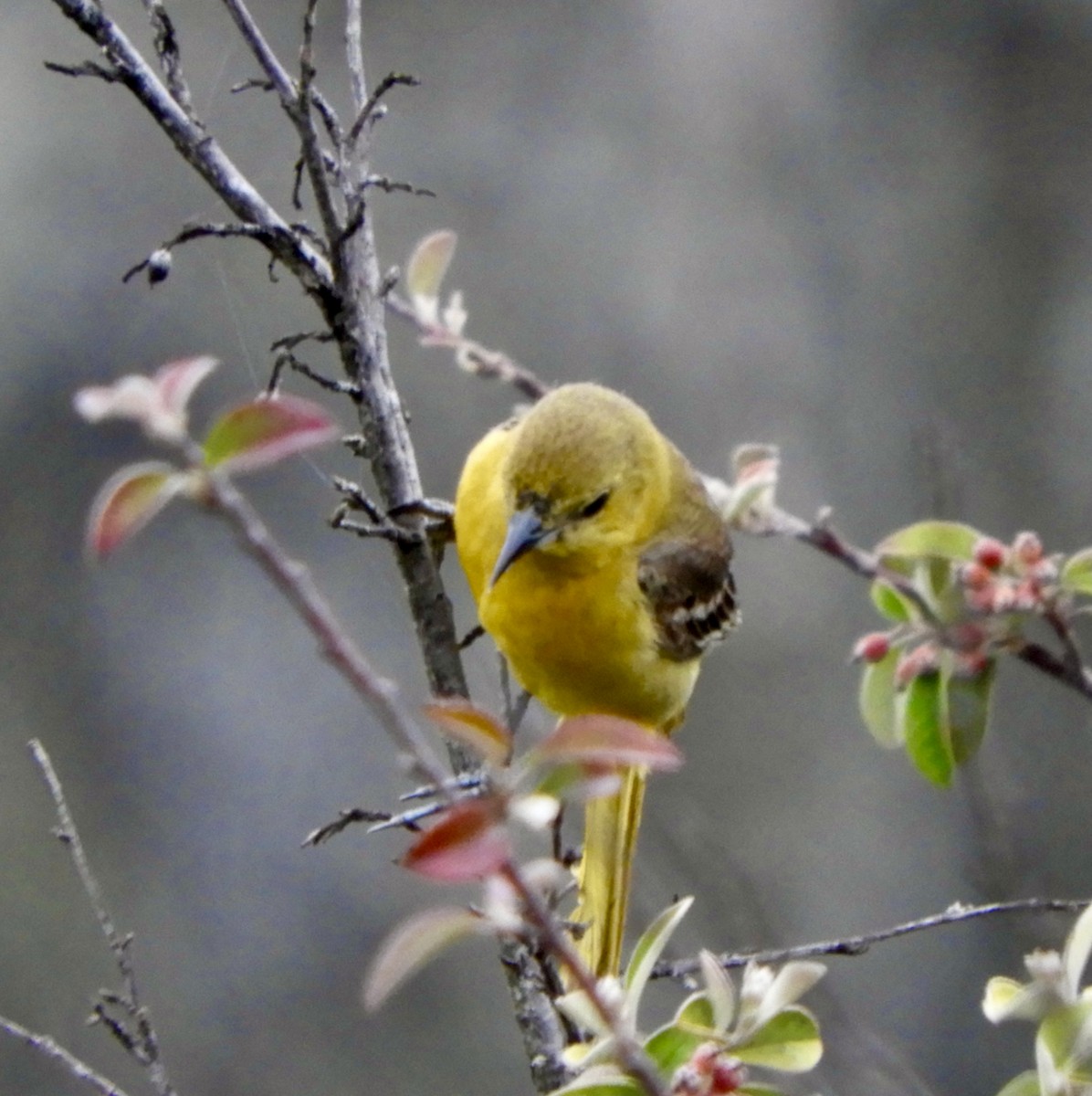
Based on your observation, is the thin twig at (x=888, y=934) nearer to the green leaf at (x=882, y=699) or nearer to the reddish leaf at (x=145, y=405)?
Answer: the green leaf at (x=882, y=699)

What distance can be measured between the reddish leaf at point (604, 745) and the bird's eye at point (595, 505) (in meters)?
1.69

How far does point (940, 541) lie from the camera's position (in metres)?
1.55

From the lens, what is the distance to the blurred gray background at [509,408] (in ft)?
17.7

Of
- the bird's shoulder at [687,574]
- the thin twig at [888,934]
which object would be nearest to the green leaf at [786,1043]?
the thin twig at [888,934]

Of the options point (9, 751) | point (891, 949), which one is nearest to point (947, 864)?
point (891, 949)

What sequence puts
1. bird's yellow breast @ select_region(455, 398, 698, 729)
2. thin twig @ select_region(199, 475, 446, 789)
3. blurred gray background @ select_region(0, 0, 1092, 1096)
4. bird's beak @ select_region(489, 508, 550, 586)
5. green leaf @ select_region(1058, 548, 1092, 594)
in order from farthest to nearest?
blurred gray background @ select_region(0, 0, 1092, 1096), bird's yellow breast @ select_region(455, 398, 698, 729), bird's beak @ select_region(489, 508, 550, 586), green leaf @ select_region(1058, 548, 1092, 594), thin twig @ select_region(199, 475, 446, 789)

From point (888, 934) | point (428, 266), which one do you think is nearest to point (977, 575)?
point (888, 934)

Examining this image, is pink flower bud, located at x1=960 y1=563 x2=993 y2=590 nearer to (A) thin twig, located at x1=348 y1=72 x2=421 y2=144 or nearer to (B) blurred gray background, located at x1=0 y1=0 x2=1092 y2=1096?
(A) thin twig, located at x1=348 y1=72 x2=421 y2=144

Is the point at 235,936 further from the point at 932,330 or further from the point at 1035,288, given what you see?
the point at 1035,288

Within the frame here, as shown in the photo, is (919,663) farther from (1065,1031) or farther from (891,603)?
(1065,1031)

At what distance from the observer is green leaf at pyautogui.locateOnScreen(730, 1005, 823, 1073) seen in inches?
52.1

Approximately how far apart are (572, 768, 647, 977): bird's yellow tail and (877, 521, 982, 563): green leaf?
1044 mm

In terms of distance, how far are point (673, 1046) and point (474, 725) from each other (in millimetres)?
499

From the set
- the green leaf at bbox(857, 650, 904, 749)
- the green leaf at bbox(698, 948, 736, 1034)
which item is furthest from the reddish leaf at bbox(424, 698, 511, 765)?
the green leaf at bbox(857, 650, 904, 749)
